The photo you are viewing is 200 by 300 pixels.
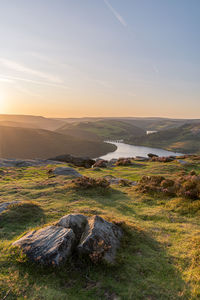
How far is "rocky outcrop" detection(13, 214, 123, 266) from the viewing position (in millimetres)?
7060

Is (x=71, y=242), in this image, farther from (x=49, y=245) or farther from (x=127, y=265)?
(x=127, y=265)

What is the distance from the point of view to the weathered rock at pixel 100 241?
7.27 meters

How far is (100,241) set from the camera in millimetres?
7594

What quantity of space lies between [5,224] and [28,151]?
125617 mm

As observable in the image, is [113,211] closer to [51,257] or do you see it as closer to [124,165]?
[51,257]

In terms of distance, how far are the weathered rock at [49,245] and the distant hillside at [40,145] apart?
11705 centimetres

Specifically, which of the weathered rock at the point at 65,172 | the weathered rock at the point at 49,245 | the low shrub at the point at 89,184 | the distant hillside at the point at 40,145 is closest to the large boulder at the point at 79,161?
the weathered rock at the point at 65,172

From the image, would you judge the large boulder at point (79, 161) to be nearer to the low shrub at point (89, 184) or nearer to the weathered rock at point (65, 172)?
the weathered rock at point (65, 172)

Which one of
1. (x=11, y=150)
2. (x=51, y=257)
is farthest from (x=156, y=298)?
(x=11, y=150)

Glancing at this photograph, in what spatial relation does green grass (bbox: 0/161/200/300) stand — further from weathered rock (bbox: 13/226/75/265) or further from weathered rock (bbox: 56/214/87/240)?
weathered rock (bbox: 56/214/87/240)

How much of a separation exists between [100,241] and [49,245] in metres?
1.99

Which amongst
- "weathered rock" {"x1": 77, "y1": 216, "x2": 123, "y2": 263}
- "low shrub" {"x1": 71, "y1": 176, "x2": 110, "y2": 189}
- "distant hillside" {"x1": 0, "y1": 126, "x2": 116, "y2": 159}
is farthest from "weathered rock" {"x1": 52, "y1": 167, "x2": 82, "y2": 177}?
"distant hillside" {"x1": 0, "y1": 126, "x2": 116, "y2": 159}

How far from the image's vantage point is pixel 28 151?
12875 centimetres

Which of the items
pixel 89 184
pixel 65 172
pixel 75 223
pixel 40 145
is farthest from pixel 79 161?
pixel 40 145
